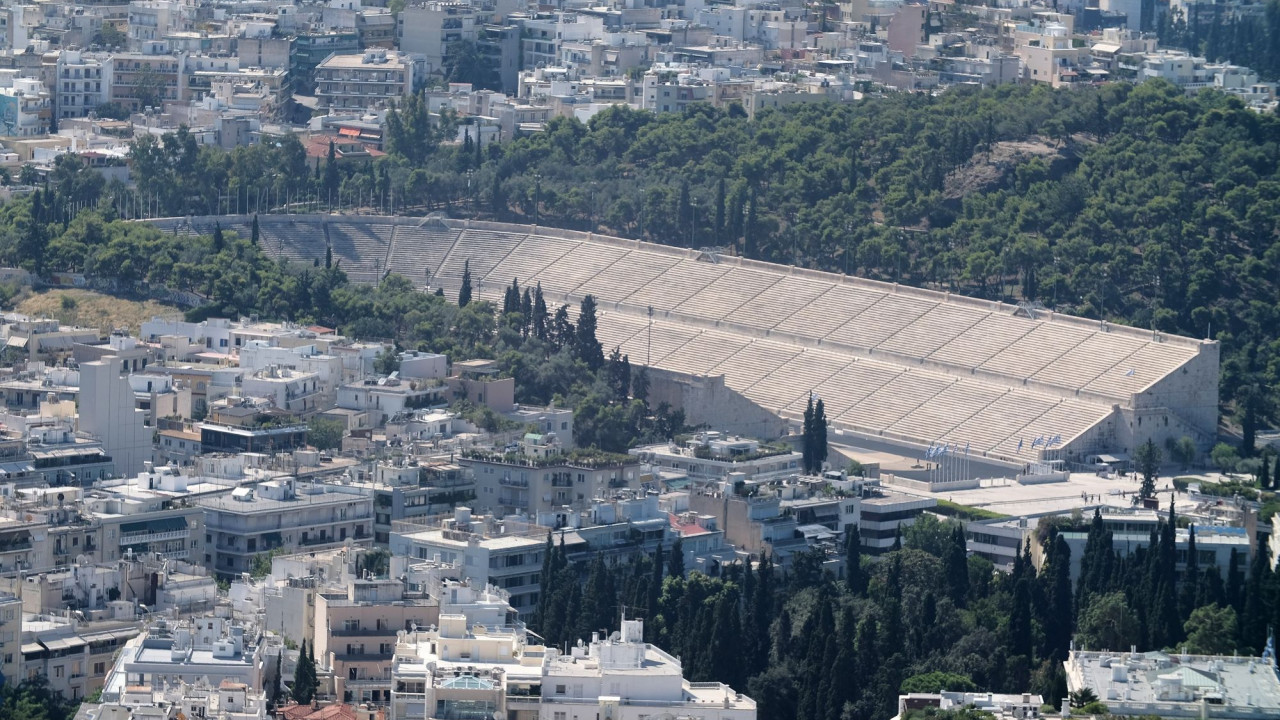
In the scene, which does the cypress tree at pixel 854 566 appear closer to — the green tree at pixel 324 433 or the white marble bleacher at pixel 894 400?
the green tree at pixel 324 433

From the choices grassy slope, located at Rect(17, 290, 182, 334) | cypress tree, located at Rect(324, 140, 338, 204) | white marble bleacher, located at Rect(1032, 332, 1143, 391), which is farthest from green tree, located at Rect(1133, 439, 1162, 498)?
cypress tree, located at Rect(324, 140, 338, 204)

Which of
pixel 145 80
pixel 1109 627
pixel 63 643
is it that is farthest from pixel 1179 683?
pixel 145 80

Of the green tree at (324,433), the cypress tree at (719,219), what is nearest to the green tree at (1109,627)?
the green tree at (324,433)

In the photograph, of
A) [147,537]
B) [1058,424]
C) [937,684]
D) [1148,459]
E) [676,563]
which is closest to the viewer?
[937,684]

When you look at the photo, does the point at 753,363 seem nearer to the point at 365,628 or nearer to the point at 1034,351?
the point at 1034,351

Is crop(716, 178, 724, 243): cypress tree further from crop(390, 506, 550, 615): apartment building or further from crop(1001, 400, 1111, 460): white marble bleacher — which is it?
crop(390, 506, 550, 615): apartment building

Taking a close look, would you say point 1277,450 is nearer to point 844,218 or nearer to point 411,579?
point 844,218
